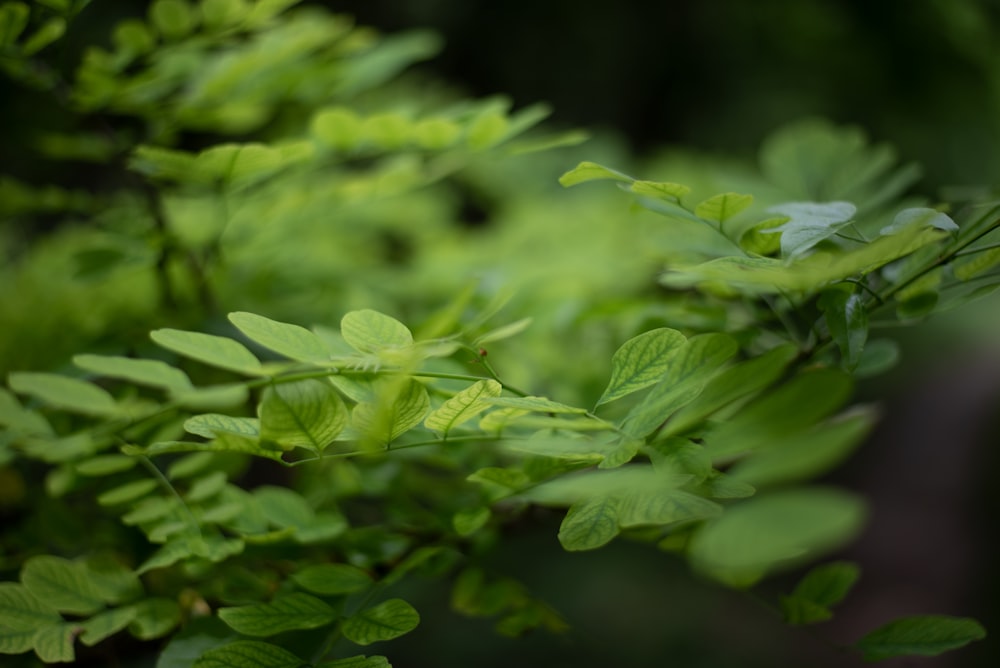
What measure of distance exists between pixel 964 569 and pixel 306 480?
2.04 m

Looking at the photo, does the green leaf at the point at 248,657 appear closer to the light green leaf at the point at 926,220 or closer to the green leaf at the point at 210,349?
the green leaf at the point at 210,349

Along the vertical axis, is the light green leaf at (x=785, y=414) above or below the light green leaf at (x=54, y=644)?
above

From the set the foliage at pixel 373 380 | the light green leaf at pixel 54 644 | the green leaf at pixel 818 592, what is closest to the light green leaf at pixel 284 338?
the foliage at pixel 373 380

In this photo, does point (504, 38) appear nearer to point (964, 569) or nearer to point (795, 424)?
point (964, 569)

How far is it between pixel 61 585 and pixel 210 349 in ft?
0.70

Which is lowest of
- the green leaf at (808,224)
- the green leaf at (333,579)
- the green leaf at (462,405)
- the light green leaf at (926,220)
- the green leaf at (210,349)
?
the green leaf at (333,579)

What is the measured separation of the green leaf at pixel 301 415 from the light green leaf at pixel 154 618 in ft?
0.61

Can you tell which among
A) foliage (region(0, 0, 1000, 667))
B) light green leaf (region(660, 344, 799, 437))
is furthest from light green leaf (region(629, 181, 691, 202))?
light green leaf (region(660, 344, 799, 437))

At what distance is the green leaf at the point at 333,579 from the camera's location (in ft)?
1.44

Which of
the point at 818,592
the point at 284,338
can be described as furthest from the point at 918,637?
the point at 284,338

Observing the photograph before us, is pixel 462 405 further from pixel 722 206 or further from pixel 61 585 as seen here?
pixel 61 585

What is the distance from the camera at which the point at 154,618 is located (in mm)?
469

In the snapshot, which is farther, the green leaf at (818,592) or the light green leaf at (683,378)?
the green leaf at (818,592)

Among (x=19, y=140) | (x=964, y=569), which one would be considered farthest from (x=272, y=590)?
(x=964, y=569)
